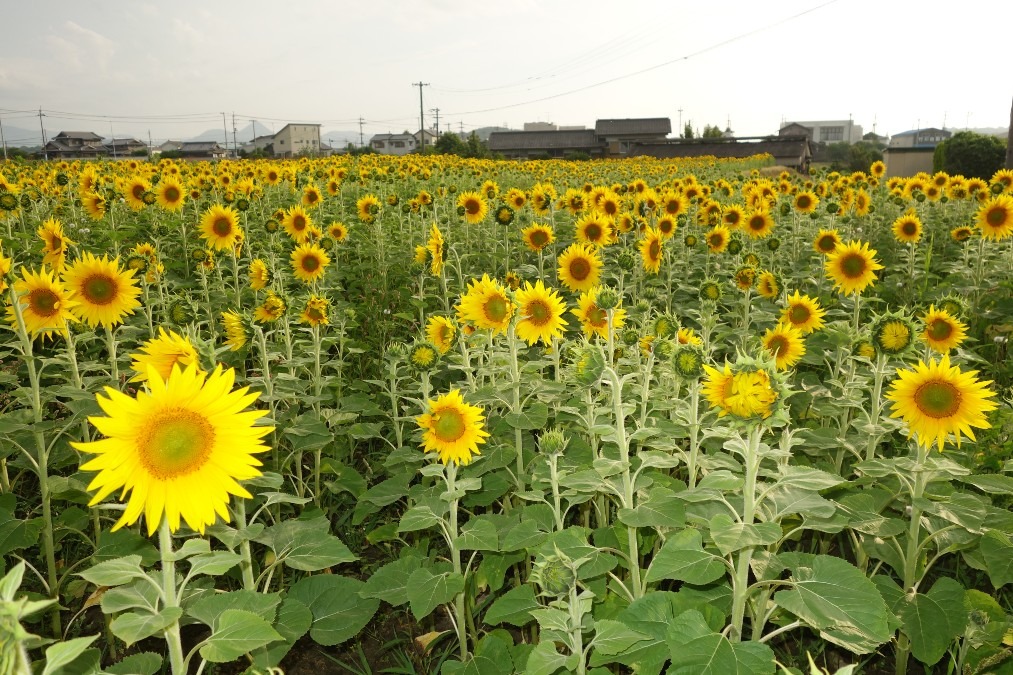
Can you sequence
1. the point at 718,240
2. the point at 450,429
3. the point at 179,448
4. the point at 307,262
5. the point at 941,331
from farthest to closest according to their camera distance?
1. the point at 718,240
2. the point at 307,262
3. the point at 941,331
4. the point at 450,429
5. the point at 179,448

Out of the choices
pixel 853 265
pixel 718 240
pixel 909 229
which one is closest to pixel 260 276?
pixel 853 265

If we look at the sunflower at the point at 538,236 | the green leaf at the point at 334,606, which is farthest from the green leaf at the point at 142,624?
the sunflower at the point at 538,236

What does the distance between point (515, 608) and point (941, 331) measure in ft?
8.69

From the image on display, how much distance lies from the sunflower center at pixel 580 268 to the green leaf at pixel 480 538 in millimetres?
3010

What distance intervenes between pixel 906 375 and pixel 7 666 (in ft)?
9.40

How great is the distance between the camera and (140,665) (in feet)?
6.27

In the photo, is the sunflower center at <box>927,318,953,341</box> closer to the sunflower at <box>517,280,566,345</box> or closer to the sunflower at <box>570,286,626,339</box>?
the sunflower at <box>570,286,626,339</box>

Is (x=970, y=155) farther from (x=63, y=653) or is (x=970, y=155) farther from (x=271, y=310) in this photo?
(x=63, y=653)

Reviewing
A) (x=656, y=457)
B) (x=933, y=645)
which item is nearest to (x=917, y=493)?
(x=933, y=645)

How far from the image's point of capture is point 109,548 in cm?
254

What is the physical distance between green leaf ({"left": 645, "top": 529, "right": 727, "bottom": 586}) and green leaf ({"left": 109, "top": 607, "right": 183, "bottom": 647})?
135 cm

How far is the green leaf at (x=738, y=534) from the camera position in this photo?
181 centimetres

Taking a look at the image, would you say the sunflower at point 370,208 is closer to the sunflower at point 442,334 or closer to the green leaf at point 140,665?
the sunflower at point 442,334

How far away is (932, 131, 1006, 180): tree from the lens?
21.7 meters
